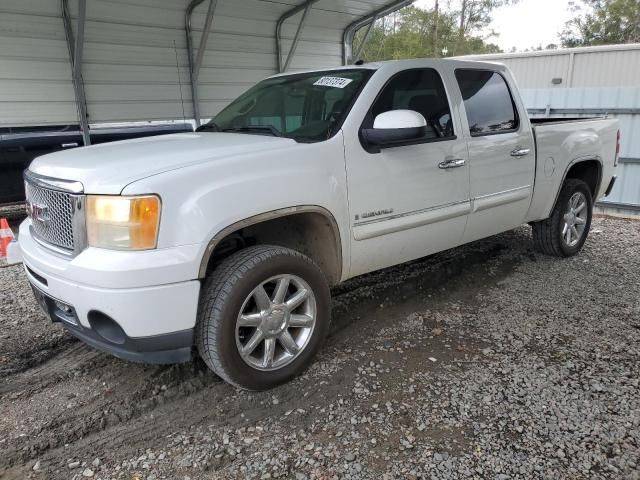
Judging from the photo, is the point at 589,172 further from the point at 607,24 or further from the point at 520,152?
the point at 607,24

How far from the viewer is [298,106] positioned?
149 inches

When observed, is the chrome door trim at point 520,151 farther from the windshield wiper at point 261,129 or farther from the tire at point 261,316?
the tire at point 261,316

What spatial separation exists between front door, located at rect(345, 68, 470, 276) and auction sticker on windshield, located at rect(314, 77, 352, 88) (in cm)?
29

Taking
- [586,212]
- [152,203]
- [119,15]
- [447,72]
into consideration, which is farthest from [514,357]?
[119,15]

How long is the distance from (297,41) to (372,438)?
26.8 ft

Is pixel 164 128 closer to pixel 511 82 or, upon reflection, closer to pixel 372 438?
pixel 511 82

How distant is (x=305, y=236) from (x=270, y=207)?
62 cm

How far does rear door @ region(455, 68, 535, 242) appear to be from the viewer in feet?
13.1

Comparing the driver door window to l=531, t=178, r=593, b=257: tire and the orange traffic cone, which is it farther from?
the orange traffic cone

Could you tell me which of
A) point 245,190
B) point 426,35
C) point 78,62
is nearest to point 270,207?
point 245,190

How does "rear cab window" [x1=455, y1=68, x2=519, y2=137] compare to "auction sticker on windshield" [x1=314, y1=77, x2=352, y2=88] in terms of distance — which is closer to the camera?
"auction sticker on windshield" [x1=314, y1=77, x2=352, y2=88]

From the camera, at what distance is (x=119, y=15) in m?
7.33

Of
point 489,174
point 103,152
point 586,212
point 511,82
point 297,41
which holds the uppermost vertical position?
point 297,41

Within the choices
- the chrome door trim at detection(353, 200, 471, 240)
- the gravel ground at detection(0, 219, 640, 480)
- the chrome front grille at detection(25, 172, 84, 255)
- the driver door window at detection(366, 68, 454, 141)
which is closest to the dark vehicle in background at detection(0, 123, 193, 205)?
the gravel ground at detection(0, 219, 640, 480)
